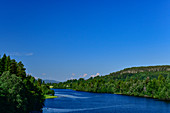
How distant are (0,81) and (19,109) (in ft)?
39.7

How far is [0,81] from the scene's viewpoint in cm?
7350

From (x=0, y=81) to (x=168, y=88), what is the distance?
153184 millimetres

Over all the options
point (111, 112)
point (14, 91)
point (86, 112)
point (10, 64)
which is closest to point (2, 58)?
point (10, 64)

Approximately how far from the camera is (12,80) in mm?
74875

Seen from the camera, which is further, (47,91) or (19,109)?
(47,91)

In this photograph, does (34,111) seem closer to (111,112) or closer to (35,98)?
(35,98)

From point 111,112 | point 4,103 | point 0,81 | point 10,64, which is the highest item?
point 10,64

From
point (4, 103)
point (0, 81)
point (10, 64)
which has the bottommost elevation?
point (4, 103)

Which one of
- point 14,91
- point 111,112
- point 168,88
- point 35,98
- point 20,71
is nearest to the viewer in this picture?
point 14,91

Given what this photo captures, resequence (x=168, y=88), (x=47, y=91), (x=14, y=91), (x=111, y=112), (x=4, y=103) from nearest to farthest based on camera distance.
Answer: (x=4, y=103) < (x=14, y=91) < (x=111, y=112) < (x=168, y=88) < (x=47, y=91)

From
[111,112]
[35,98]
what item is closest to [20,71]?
[35,98]

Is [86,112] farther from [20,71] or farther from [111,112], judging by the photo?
[20,71]

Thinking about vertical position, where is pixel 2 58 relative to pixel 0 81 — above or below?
above

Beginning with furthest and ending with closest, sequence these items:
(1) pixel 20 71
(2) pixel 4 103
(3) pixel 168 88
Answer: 1. (3) pixel 168 88
2. (1) pixel 20 71
3. (2) pixel 4 103
